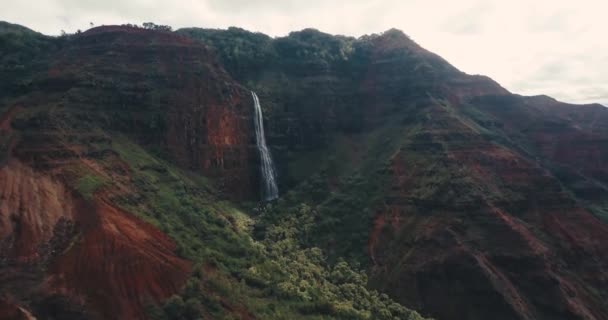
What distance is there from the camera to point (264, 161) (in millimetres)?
54156

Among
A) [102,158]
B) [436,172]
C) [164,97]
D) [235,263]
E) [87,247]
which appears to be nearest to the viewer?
[87,247]

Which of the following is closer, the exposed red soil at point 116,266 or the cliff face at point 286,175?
the exposed red soil at point 116,266

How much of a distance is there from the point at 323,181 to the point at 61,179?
96.0ft

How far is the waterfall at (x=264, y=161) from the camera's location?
2085 inches

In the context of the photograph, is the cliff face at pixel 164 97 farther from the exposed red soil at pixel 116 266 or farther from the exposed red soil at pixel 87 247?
the exposed red soil at pixel 116 266

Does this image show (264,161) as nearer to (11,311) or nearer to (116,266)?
(116,266)

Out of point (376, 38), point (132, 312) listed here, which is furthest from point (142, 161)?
point (376, 38)

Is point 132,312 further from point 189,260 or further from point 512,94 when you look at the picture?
point 512,94

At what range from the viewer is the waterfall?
52969 millimetres

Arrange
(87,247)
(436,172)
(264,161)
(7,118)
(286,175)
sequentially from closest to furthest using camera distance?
(87,247)
(7,118)
(436,172)
(264,161)
(286,175)

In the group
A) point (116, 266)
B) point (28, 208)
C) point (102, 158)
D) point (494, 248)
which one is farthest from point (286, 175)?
point (28, 208)

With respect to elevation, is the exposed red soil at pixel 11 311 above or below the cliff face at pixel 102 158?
below

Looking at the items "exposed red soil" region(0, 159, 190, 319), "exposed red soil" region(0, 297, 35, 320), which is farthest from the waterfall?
"exposed red soil" region(0, 297, 35, 320)

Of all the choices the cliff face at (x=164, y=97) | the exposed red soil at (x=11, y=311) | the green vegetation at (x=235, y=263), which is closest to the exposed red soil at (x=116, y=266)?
the green vegetation at (x=235, y=263)
